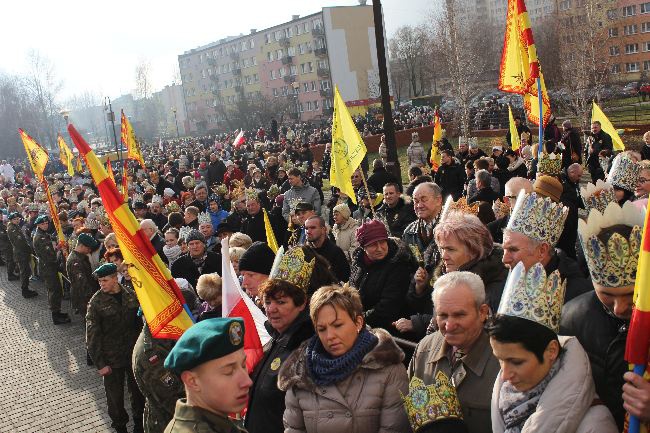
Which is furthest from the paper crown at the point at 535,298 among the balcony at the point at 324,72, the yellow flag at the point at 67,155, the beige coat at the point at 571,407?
the balcony at the point at 324,72

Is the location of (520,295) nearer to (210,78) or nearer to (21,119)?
(21,119)

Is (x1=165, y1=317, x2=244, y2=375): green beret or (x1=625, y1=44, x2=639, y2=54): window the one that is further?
(x1=625, y1=44, x2=639, y2=54): window

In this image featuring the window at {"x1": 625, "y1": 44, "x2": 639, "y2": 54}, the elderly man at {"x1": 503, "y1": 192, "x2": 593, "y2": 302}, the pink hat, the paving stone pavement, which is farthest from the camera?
the window at {"x1": 625, "y1": 44, "x2": 639, "y2": 54}

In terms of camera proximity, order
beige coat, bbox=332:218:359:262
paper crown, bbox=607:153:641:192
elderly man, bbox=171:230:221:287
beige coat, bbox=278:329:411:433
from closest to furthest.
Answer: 1. beige coat, bbox=278:329:411:433
2. paper crown, bbox=607:153:641:192
3. elderly man, bbox=171:230:221:287
4. beige coat, bbox=332:218:359:262

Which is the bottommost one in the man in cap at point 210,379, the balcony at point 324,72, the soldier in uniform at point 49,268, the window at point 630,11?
the soldier in uniform at point 49,268

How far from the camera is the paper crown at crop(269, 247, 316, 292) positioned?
451cm

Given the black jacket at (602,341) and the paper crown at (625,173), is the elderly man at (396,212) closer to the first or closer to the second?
the paper crown at (625,173)

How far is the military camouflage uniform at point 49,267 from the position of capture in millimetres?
13031

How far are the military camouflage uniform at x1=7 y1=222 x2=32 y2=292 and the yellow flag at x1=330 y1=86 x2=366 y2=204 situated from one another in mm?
9676

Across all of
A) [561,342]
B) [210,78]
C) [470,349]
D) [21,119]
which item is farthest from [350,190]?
[210,78]

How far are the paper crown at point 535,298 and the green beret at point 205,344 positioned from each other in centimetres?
123

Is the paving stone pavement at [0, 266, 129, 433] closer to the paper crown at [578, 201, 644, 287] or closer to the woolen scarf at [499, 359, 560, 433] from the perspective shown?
the woolen scarf at [499, 359, 560, 433]

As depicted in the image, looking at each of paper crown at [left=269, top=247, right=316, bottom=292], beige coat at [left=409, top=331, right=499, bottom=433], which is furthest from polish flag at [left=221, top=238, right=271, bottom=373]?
beige coat at [left=409, top=331, right=499, bottom=433]

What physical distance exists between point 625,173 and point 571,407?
4.75 metres
